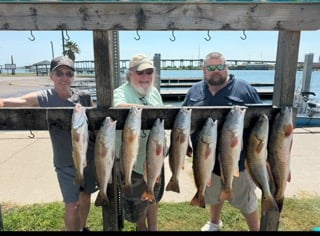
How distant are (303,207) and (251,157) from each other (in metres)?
2.04

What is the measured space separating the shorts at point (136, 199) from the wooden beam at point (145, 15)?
1302 mm

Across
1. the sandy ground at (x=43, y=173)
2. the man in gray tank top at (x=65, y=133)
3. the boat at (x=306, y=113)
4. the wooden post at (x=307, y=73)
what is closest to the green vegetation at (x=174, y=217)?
the sandy ground at (x=43, y=173)

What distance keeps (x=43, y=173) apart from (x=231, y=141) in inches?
141

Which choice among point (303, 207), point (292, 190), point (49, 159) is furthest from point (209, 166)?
point (49, 159)

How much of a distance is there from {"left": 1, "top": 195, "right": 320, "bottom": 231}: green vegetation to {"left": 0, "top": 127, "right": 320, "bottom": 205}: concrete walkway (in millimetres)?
236

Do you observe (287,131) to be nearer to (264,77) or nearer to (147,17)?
(147,17)

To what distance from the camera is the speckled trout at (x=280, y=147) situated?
215cm

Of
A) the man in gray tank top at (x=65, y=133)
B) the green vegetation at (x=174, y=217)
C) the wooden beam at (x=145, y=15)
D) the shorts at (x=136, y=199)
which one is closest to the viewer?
the wooden beam at (x=145, y=15)

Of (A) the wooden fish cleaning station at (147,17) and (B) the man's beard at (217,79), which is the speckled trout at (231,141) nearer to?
(A) the wooden fish cleaning station at (147,17)

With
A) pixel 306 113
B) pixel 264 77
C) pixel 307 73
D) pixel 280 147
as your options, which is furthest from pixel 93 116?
pixel 264 77

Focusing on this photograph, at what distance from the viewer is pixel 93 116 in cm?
225

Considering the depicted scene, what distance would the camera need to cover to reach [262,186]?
7.30 feet

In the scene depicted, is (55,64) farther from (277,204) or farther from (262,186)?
(277,204)

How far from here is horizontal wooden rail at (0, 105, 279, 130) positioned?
2238 mm
